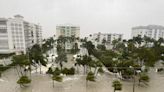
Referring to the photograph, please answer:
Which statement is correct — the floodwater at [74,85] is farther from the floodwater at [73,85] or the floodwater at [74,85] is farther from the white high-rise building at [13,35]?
the white high-rise building at [13,35]

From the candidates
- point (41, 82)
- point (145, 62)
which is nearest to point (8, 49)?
point (41, 82)

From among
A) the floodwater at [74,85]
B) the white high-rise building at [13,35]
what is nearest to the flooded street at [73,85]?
the floodwater at [74,85]

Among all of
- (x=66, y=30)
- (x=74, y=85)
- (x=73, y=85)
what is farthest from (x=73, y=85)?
(x=66, y=30)

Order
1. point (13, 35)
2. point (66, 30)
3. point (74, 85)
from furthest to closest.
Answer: point (66, 30)
point (13, 35)
point (74, 85)

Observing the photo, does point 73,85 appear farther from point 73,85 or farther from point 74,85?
point 74,85

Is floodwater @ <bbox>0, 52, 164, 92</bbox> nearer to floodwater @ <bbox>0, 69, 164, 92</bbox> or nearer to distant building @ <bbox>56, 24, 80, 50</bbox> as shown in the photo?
floodwater @ <bbox>0, 69, 164, 92</bbox>

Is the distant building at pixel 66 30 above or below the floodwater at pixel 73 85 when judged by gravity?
above

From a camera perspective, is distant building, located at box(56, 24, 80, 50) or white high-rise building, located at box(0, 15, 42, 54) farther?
distant building, located at box(56, 24, 80, 50)

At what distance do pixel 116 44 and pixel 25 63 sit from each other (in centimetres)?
3349

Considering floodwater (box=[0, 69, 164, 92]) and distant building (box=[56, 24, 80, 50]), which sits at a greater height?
distant building (box=[56, 24, 80, 50])

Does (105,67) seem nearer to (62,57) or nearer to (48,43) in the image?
(62,57)

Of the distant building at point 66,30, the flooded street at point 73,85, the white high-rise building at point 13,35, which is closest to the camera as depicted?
the flooded street at point 73,85

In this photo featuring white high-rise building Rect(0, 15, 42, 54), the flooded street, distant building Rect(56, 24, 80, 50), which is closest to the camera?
the flooded street

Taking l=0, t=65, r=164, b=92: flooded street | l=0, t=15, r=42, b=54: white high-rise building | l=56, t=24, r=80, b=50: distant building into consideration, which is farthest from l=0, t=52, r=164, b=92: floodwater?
l=56, t=24, r=80, b=50: distant building
